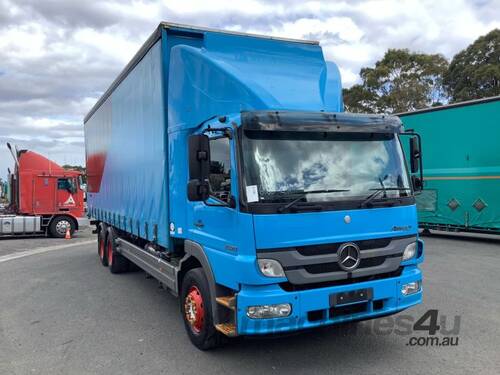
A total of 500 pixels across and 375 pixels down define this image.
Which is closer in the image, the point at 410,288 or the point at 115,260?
the point at 410,288

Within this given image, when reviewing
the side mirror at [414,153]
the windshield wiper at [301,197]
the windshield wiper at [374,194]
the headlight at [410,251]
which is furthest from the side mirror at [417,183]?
the windshield wiper at [301,197]

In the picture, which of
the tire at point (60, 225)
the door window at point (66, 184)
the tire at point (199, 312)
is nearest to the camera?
the tire at point (199, 312)

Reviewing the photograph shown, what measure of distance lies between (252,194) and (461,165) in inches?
437

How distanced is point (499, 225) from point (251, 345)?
1017 cm

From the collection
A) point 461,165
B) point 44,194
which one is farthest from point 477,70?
point 44,194

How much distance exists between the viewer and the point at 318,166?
4371 millimetres

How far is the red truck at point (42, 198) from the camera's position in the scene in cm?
1905

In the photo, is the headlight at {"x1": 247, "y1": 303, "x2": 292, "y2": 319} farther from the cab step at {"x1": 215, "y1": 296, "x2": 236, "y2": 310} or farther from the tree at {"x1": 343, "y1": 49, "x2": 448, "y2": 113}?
the tree at {"x1": 343, "y1": 49, "x2": 448, "y2": 113}

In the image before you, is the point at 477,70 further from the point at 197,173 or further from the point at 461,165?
the point at 197,173

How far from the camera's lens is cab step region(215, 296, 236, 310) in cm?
411

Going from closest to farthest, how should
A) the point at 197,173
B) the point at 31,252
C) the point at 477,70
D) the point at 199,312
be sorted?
the point at 197,173 → the point at 199,312 → the point at 31,252 → the point at 477,70

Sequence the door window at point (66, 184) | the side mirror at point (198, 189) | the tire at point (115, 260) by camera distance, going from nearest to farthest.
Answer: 1. the side mirror at point (198, 189)
2. the tire at point (115, 260)
3. the door window at point (66, 184)

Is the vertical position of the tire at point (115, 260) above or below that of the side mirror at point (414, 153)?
below

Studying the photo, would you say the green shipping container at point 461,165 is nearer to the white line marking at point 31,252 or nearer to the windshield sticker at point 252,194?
the windshield sticker at point 252,194
